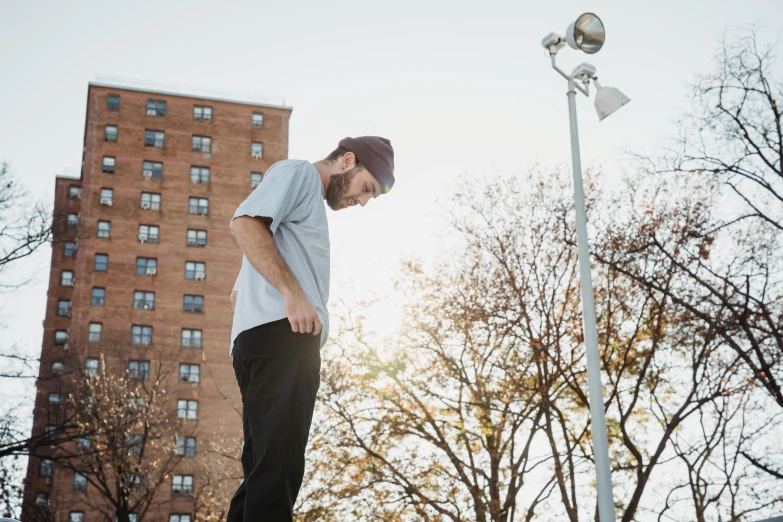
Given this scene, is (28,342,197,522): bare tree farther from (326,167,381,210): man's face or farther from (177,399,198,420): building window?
(326,167,381,210): man's face

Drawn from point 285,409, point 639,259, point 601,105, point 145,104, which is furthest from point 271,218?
point 145,104

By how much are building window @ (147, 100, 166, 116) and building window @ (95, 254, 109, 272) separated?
11.8 metres

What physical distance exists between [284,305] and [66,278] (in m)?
67.2

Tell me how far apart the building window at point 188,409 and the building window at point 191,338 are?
4345 millimetres

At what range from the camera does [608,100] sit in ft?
32.9

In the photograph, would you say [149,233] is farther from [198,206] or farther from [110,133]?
[110,133]

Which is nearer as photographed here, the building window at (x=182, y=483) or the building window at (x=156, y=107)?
the building window at (x=182, y=483)

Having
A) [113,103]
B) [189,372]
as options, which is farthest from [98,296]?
[113,103]

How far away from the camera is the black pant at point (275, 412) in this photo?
2.59 meters

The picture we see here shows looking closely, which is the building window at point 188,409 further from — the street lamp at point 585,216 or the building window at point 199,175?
the street lamp at point 585,216

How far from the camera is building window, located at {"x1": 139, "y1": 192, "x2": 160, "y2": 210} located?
5781cm

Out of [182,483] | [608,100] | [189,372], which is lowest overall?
[608,100]

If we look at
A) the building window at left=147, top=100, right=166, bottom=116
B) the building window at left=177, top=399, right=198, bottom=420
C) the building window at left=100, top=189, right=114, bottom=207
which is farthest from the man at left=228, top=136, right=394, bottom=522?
the building window at left=147, top=100, right=166, bottom=116

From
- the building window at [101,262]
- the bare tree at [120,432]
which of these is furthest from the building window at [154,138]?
the bare tree at [120,432]
